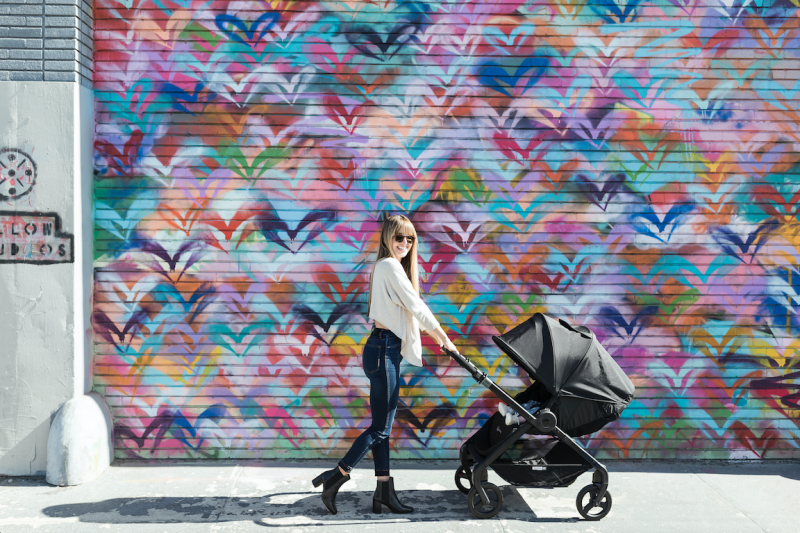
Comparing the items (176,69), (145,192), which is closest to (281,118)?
(176,69)

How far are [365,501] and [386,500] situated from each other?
295mm

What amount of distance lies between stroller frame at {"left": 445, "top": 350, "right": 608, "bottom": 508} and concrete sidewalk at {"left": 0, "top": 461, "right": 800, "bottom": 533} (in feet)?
0.84

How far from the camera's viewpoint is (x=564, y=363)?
161 inches

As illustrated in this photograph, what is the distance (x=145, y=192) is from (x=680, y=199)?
15.3 feet

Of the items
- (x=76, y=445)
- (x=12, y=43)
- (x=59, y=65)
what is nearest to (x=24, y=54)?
(x=12, y=43)

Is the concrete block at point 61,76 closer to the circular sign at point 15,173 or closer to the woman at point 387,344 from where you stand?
the circular sign at point 15,173

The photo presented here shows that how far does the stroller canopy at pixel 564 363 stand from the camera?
13.3ft

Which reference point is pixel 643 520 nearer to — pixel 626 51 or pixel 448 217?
pixel 448 217

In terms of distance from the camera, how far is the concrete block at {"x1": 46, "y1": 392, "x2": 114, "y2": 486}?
4660mm

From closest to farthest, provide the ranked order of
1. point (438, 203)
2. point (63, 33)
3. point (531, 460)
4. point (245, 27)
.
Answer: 1. point (531, 460)
2. point (63, 33)
3. point (245, 27)
4. point (438, 203)

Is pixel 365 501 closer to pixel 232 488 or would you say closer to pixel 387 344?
pixel 232 488

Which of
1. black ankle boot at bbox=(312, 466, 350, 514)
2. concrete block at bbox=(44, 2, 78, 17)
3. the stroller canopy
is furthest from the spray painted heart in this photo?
black ankle boot at bbox=(312, 466, 350, 514)

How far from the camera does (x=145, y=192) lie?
5.12 metres

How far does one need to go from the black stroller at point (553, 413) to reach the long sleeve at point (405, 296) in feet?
0.97
